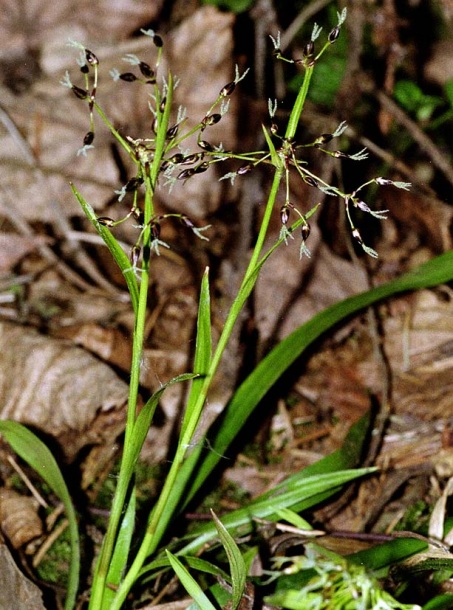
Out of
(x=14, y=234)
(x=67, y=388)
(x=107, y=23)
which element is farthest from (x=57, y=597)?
(x=107, y=23)

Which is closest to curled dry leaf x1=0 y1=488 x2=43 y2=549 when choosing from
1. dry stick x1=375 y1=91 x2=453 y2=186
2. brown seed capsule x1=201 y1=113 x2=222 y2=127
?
brown seed capsule x1=201 y1=113 x2=222 y2=127

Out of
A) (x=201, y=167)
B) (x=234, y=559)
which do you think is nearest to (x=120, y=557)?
(x=234, y=559)

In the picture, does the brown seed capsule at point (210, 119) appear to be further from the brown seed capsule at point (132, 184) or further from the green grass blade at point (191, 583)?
the green grass blade at point (191, 583)

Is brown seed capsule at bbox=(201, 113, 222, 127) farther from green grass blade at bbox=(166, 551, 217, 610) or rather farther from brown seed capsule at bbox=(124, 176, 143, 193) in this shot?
green grass blade at bbox=(166, 551, 217, 610)

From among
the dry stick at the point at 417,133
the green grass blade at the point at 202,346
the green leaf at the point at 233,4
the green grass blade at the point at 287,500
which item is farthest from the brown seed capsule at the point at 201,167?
the green leaf at the point at 233,4

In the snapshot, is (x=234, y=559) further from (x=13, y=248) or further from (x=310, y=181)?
(x=13, y=248)

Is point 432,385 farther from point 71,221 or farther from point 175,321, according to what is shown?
point 71,221
